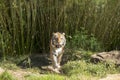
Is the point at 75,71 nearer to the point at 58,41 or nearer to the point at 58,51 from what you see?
the point at 58,51

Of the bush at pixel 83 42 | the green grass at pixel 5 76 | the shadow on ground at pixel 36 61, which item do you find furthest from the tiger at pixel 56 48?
the green grass at pixel 5 76

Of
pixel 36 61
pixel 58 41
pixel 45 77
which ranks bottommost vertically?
pixel 36 61

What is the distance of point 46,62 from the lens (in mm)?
7762

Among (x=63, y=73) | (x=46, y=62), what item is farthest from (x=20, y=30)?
(x=63, y=73)

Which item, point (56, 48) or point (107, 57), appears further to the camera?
point (107, 57)

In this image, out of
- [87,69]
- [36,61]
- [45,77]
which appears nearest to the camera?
[45,77]

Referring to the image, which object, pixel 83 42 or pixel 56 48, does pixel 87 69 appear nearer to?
pixel 56 48

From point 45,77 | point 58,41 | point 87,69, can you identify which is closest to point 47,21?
point 58,41

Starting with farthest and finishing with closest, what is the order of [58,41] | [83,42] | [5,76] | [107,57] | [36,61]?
[83,42], [36,61], [107,57], [58,41], [5,76]

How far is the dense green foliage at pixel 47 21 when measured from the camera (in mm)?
7891

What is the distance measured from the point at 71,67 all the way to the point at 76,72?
0.94 feet

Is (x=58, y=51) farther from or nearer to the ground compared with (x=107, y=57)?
farther from the ground

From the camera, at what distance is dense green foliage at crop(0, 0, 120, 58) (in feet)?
25.9

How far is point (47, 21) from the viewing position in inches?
322
